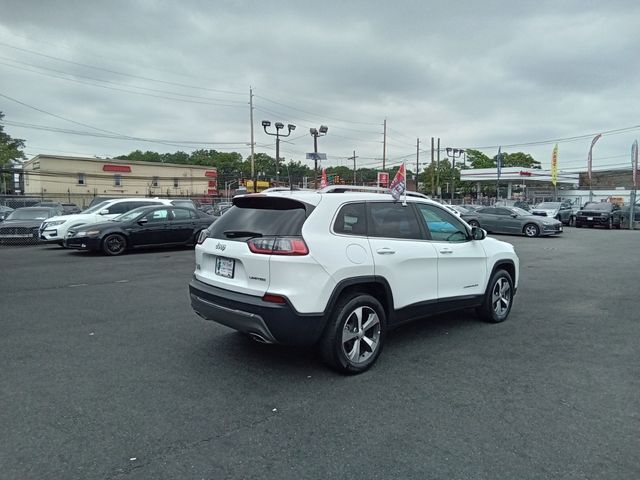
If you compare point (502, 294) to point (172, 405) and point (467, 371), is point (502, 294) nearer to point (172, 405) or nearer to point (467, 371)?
point (467, 371)

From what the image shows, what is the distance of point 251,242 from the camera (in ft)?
12.8

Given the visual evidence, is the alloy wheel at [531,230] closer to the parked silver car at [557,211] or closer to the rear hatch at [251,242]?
the parked silver car at [557,211]

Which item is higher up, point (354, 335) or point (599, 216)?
point (599, 216)

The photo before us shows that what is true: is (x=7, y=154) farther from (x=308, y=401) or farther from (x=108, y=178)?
(x=308, y=401)

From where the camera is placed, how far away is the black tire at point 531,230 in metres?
20.8

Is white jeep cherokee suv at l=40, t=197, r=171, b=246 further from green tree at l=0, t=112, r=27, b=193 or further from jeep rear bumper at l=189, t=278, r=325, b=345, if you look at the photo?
green tree at l=0, t=112, r=27, b=193

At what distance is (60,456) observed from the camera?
8.93 ft

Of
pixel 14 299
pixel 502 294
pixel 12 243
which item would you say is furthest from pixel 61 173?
pixel 502 294

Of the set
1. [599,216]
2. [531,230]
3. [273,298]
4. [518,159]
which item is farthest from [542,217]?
[518,159]

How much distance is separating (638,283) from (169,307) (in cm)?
888

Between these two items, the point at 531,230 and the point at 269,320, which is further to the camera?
the point at 531,230

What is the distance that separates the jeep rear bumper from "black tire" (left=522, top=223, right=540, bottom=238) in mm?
19907

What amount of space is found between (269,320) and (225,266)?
0.78 metres

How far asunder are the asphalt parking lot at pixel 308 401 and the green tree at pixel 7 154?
7477 cm
